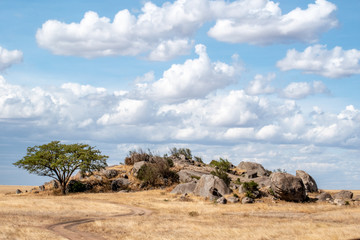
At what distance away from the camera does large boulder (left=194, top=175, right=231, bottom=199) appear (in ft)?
148

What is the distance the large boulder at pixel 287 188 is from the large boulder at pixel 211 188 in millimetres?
5431

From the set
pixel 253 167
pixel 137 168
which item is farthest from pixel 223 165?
pixel 137 168

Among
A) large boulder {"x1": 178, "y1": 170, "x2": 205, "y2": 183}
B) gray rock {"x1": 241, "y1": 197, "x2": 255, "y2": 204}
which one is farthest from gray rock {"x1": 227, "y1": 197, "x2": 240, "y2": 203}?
large boulder {"x1": 178, "y1": 170, "x2": 205, "y2": 183}

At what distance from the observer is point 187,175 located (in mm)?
60312

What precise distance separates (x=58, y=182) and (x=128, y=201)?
68.1 feet

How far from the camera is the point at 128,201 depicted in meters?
43.7

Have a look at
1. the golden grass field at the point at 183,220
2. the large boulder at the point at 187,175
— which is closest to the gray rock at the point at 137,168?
the large boulder at the point at 187,175

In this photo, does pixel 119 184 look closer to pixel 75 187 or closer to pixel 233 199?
pixel 75 187

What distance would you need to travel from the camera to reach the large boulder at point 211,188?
45.2 metres

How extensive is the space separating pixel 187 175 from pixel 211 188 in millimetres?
14944

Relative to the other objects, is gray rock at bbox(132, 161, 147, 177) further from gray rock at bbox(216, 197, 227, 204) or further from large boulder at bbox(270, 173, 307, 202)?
large boulder at bbox(270, 173, 307, 202)

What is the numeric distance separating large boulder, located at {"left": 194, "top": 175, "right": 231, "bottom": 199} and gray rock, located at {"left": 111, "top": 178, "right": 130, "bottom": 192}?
47.5 feet

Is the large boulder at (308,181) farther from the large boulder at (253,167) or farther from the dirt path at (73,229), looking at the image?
the dirt path at (73,229)

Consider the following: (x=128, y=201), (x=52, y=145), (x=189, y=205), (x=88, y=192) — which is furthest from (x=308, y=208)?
(x=52, y=145)
